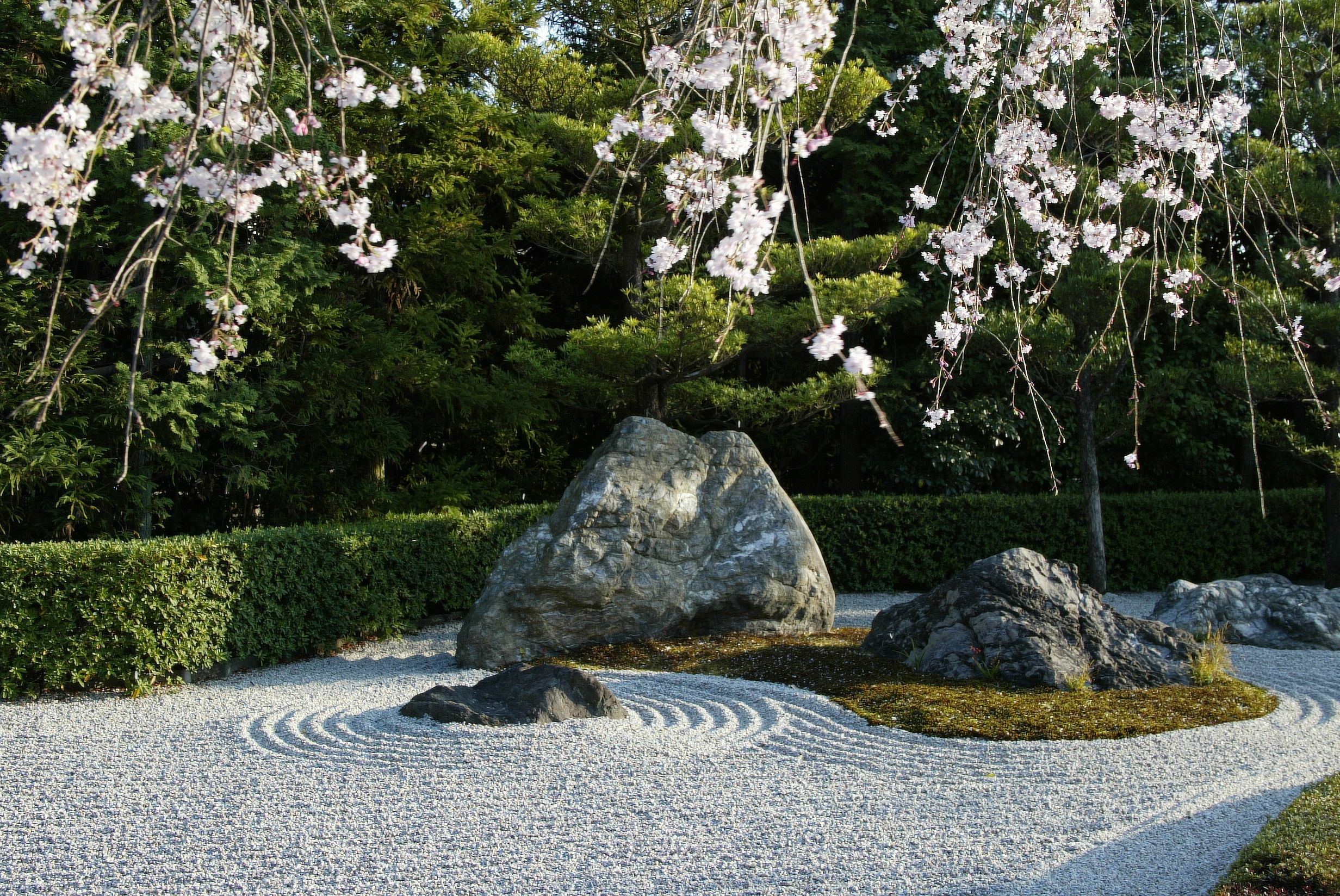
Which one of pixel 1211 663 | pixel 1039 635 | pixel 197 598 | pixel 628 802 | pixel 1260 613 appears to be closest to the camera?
pixel 628 802

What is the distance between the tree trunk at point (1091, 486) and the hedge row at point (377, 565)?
0.58m

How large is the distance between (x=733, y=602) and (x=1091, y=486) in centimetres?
386

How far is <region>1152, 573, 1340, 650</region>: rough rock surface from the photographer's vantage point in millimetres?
6637

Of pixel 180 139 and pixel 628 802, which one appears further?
pixel 628 802

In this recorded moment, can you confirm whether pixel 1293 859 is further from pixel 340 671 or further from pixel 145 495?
pixel 145 495

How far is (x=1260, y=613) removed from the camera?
6832 millimetres

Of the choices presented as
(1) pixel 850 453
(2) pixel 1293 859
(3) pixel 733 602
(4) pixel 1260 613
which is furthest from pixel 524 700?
(1) pixel 850 453

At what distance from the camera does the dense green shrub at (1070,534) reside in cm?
911

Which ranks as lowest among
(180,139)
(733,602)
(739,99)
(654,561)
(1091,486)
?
(733,602)

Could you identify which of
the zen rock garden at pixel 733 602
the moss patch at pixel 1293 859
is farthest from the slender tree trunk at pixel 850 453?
the moss patch at pixel 1293 859

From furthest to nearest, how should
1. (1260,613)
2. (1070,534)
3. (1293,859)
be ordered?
1. (1070,534)
2. (1260,613)
3. (1293,859)

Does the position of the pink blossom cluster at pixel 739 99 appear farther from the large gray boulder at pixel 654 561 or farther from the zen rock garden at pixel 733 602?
the large gray boulder at pixel 654 561

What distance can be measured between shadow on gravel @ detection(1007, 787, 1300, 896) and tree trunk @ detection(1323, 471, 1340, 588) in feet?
20.3

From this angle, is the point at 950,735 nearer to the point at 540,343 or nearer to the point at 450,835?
the point at 450,835
